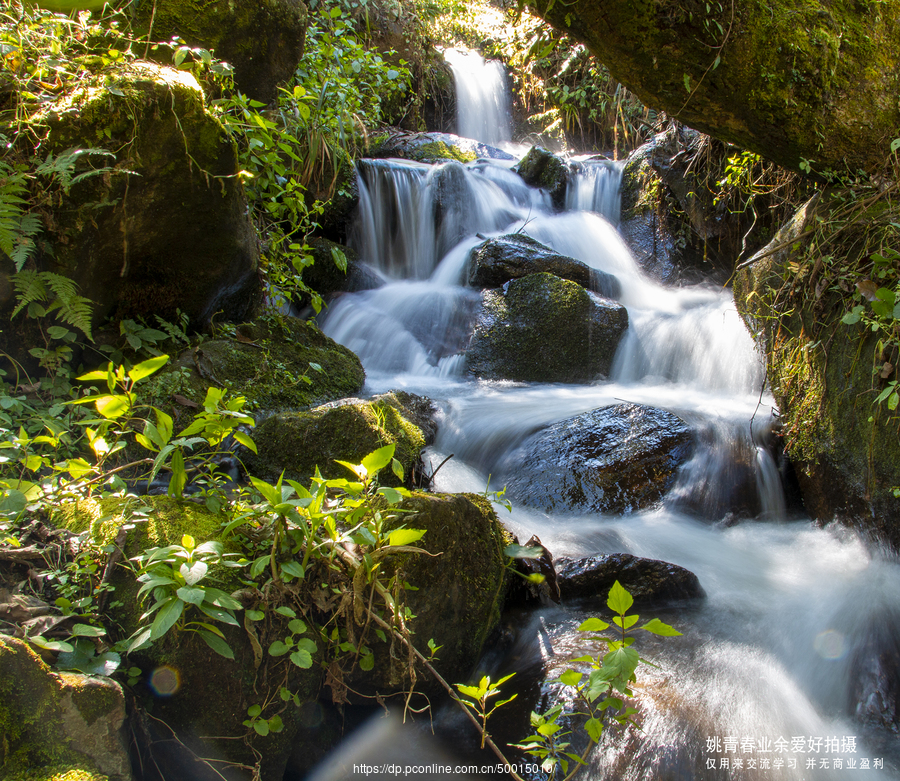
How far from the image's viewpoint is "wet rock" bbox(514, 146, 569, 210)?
9.12 metres

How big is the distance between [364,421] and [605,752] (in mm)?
2030

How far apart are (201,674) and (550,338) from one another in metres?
4.87

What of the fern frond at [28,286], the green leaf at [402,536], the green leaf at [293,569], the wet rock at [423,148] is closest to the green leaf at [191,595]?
the green leaf at [293,569]

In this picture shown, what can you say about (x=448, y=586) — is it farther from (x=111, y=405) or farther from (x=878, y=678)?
(x=878, y=678)

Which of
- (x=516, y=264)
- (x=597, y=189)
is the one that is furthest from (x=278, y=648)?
(x=597, y=189)

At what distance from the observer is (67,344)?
10.2 feet

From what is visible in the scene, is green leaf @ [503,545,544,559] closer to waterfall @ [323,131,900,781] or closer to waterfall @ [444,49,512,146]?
waterfall @ [323,131,900,781]

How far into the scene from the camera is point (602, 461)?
4023 millimetres

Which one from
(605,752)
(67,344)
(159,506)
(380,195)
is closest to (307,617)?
(159,506)

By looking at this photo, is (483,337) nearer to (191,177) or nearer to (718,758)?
(191,177)

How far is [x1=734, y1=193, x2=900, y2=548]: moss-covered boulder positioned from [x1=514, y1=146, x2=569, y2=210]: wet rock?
18.8 ft

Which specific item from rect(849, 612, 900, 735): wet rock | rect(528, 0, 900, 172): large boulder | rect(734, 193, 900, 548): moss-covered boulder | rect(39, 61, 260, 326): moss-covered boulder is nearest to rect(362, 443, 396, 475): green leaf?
rect(39, 61, 260, 326): moss-covered boulder

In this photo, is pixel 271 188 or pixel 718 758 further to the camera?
pixel 271 188

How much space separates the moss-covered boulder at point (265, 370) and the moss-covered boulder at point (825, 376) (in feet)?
9.58
